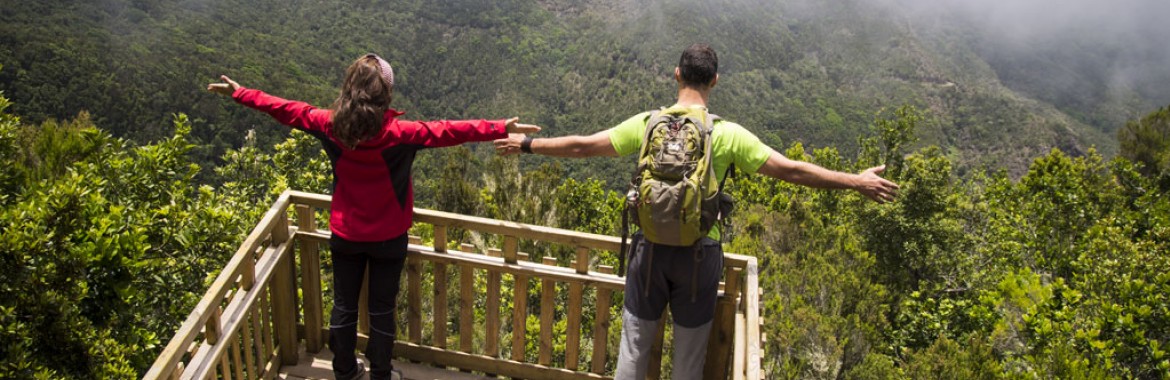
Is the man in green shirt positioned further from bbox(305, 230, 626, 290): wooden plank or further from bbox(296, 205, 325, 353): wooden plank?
bbox(296, 205, 325, 353): wooden plank

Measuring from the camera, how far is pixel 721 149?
2510mm

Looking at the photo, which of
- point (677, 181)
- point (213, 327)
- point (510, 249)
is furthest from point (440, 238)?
point (677, 181)

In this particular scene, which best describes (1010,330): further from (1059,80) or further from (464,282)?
(1059,80)

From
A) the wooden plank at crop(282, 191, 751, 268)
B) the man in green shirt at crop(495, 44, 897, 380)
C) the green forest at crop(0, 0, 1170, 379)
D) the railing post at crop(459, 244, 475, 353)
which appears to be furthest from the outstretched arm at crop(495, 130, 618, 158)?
the green forest at crop(0, 0, 1170, 379)

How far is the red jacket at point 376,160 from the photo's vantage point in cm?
269

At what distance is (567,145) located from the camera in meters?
2.67

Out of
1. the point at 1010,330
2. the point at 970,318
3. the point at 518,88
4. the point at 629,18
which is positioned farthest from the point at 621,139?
the point at 629,18

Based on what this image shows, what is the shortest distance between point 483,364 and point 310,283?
872 mm

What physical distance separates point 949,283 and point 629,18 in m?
101

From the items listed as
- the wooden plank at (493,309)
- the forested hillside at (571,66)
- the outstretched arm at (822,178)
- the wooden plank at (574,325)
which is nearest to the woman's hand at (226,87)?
the wooden plank at (493,309)

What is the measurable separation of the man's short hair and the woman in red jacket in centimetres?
64

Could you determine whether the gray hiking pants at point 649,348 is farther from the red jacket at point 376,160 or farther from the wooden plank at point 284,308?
the wooden plank at point 284,308

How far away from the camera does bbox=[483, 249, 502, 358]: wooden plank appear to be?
3.18m

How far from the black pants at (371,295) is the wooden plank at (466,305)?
31cm
